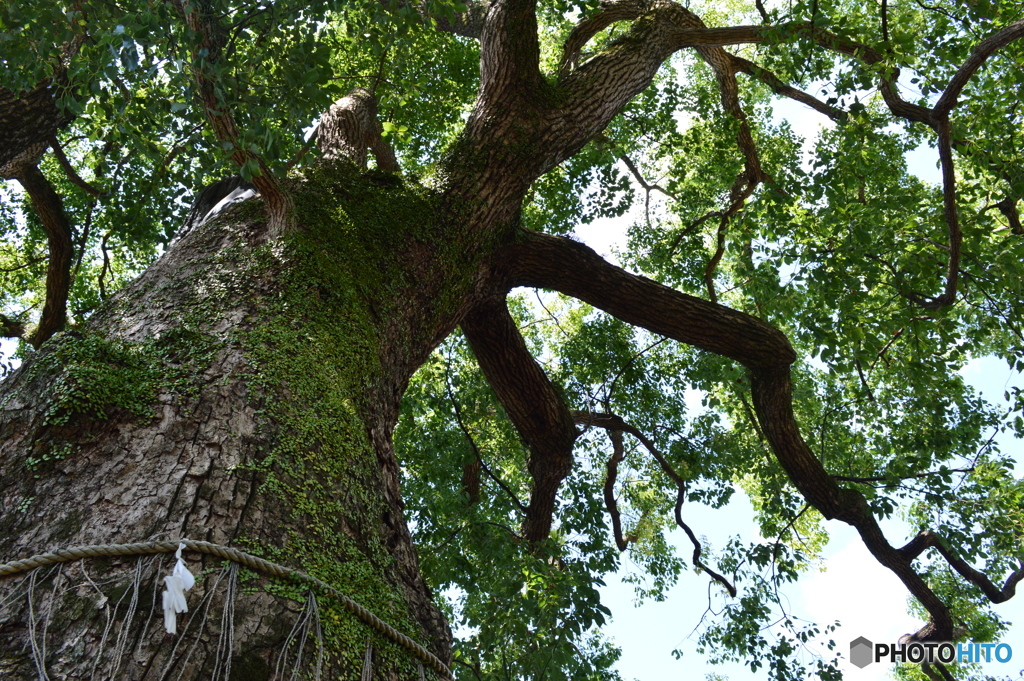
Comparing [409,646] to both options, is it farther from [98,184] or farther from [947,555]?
[98,184]

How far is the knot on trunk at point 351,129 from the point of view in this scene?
5.01 meters

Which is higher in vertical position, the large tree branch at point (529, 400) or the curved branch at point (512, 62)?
the curved branch at point (512, 62)

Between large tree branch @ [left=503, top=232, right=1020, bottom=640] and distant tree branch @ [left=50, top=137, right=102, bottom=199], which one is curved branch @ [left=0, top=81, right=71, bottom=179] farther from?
large tree branch @ [left=503, top=232, right=1020, bottom=640]

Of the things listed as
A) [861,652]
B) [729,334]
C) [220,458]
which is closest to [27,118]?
[220,458]

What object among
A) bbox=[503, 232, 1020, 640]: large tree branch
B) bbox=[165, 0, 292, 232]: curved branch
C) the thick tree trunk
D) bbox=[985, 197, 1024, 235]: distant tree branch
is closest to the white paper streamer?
the thick tree trunk

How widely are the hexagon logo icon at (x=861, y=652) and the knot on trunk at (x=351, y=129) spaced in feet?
20.9

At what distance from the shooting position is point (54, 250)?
20.7ft

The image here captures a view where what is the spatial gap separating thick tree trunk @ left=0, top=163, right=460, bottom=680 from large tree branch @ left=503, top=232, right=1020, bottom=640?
171 cm

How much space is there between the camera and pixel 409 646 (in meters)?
2.12

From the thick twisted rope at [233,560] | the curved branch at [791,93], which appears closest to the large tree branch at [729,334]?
the curved branch at [791,93]

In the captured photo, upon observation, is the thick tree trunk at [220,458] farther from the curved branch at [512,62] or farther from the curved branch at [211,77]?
the curved branch at [512,62]

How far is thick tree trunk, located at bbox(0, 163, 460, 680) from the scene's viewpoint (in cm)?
176

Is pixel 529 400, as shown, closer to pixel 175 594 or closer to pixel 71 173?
pixel 175 594

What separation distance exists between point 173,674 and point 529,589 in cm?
346
